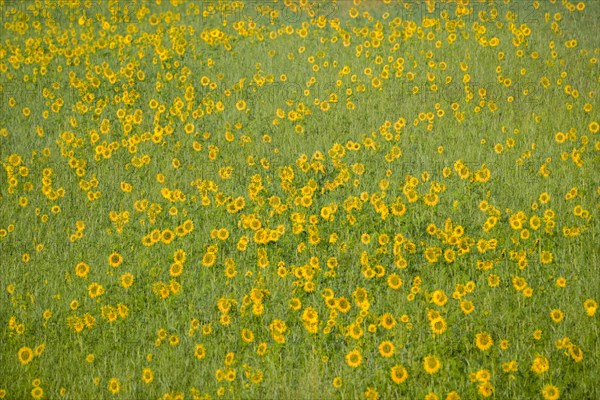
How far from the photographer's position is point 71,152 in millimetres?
6863

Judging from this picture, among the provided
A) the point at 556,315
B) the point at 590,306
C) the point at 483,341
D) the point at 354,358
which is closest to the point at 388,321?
the point at 354,358

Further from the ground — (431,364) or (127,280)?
(127,280)

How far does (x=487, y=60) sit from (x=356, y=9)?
147 inches

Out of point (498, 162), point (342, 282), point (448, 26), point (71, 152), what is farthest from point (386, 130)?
point (448, 26)

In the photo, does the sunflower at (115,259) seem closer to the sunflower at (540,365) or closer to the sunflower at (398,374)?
the sunflower at (398,374)

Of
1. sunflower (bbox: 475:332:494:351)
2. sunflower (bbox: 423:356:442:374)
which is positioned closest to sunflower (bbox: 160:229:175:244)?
sunflower (bbox: 423:356:442:374)

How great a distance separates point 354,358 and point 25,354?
2.15 m

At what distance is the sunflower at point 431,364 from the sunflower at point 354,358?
1.33ft

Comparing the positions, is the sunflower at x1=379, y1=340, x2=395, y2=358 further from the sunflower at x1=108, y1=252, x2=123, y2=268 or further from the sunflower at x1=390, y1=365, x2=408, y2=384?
the sunflower at x1=108, y1=252, x2=123, y2=268

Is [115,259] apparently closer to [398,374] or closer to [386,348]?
[386,348]

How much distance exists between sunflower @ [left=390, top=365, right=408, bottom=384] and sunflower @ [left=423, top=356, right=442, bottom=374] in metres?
0.16

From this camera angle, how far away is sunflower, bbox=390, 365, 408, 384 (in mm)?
3594

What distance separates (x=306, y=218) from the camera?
5.44m

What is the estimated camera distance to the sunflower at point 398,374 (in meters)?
3.59
